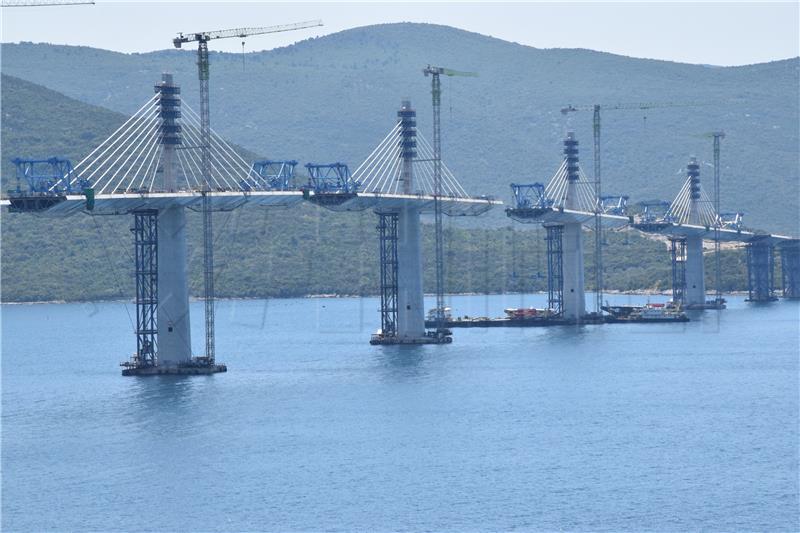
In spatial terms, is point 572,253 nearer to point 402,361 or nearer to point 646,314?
point 646,314

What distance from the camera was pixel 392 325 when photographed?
141875 mm

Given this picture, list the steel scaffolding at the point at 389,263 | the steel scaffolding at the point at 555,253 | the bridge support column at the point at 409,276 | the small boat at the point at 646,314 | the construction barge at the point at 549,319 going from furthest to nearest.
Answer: the small boat at the point at 646,314
the construction barge at the point at 549,319
the steel scaffolding at the point at 555,253
the steel scaffolding at the point at 389,263
the bridge support column at the point at 409,276

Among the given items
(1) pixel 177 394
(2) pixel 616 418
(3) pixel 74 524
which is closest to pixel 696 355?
(2) pixel 616 418

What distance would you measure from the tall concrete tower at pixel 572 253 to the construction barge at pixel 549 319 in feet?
5.21

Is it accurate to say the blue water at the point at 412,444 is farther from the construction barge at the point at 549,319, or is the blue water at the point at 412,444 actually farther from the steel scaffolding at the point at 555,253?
the construction barge at the point at 549,319

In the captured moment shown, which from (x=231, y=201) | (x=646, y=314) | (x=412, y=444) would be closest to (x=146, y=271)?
(x=231, y=201)

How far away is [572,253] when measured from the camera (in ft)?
563

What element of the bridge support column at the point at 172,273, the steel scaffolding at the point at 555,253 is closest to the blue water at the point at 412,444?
the bridge support column at the point at 172,273

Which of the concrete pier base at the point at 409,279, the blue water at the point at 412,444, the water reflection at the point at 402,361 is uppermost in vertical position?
the concrete pier base at the point at 409,279

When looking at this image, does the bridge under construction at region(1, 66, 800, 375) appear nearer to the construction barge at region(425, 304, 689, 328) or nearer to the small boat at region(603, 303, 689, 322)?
the construction barge at region(425, 304, 689, 328)

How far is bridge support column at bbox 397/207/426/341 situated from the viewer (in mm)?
137875

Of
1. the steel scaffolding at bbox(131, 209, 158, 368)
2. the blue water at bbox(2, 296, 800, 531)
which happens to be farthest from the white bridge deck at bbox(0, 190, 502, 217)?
the blue water at bbox(2, 296, 800, 531)

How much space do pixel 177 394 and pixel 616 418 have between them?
26.9 m

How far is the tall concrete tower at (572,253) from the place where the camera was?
172 metres
